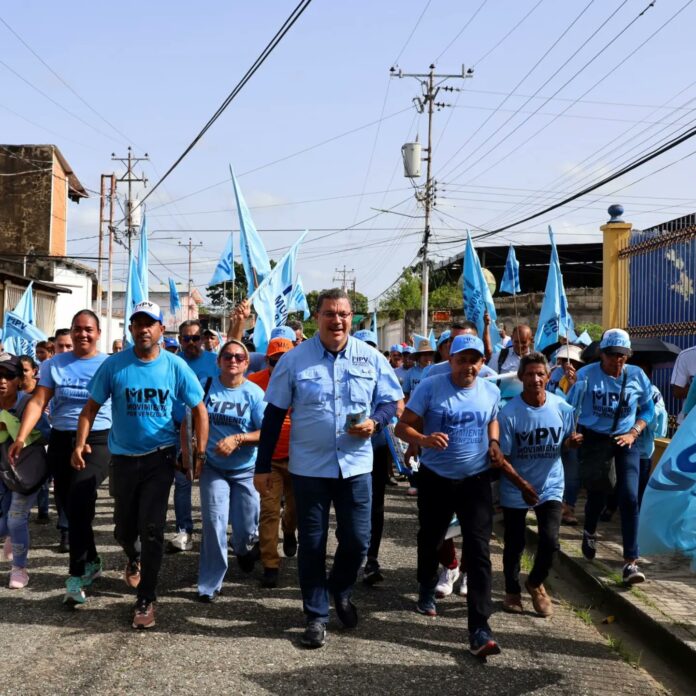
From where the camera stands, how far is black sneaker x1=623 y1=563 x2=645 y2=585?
22.5 ft

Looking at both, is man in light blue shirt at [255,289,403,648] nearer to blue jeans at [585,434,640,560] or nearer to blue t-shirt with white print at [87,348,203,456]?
blue t-shirt with white print at [87,348,203,456]

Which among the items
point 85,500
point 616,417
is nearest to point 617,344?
point 616,417

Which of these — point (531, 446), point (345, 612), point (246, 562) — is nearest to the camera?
point (345, 612)

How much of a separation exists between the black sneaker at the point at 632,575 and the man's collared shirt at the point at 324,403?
2.44 m

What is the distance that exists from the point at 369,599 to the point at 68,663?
2.30m

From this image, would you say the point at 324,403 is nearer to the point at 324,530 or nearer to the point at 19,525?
the point at 324,530

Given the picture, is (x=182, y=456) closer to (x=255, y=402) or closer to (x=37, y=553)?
(x=255, y=402)

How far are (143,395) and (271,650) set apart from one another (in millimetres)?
1785

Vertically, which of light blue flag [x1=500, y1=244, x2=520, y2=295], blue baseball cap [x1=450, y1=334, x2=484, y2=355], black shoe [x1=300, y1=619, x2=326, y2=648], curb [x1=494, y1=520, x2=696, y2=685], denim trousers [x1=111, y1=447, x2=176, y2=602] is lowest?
curb [x1=494, y1=520, x2=696, y2=685]

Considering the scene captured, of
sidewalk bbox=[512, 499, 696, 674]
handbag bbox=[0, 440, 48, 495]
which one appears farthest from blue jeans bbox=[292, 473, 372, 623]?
handbag bbox=[0, 440, 48, 495]

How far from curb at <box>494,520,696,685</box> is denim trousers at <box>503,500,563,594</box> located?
0.65 meters

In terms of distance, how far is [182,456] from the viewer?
6.07 m

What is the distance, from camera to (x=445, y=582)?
679cm

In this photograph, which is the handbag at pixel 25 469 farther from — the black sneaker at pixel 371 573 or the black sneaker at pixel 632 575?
the black sneaker at pixel 632 575
